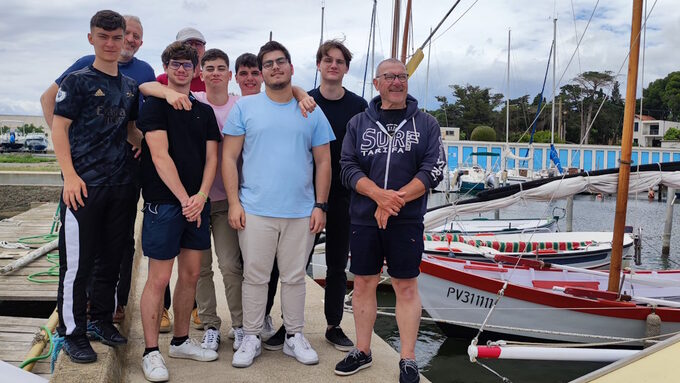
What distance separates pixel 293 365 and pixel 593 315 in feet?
21.8

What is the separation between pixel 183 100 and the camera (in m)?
3.56

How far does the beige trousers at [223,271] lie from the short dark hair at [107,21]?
1.33m

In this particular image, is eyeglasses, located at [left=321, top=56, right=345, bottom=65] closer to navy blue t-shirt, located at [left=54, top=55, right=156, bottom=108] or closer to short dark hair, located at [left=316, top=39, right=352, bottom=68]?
short dark hair, located at [left=316, top=39, right=352, bottom=68]

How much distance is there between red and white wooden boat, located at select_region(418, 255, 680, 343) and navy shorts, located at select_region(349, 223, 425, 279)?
4.96m

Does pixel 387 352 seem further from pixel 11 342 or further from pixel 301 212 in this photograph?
pixel 11 342

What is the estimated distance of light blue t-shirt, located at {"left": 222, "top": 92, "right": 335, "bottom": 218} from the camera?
386cm

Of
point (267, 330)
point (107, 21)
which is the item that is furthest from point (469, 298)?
point (107, 21)

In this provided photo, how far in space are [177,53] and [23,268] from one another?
5.83 m

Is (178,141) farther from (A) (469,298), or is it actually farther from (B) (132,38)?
(A) (469,298)

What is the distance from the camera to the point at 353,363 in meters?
3.94

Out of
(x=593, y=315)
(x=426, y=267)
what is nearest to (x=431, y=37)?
(x=426, y=267)

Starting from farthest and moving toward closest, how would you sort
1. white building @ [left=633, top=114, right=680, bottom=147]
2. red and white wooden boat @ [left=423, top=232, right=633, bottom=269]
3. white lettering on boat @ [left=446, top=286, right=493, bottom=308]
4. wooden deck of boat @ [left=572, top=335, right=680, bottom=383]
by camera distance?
white building @ [left=633, top=114, right=680, bottom=147]
red and white wooden boat @ [left=423, top=232, right=633, bottom=269]
white lettering on boat @ [left=446, top=286, right=493, bottom=308]
wooden deck of boat @ [left=572, top=335, right=680, bottom=383]

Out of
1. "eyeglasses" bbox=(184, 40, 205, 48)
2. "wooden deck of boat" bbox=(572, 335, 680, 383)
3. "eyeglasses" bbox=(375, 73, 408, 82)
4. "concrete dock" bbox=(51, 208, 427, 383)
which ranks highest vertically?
"eyeglasses" bbox=(184, 40, 205, 48)

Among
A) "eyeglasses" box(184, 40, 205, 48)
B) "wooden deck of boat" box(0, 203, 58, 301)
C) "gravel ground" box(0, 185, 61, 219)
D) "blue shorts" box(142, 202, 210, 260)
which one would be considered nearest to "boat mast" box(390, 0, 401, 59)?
"wooden deck of boat" box(0, 203, 58, 301)
